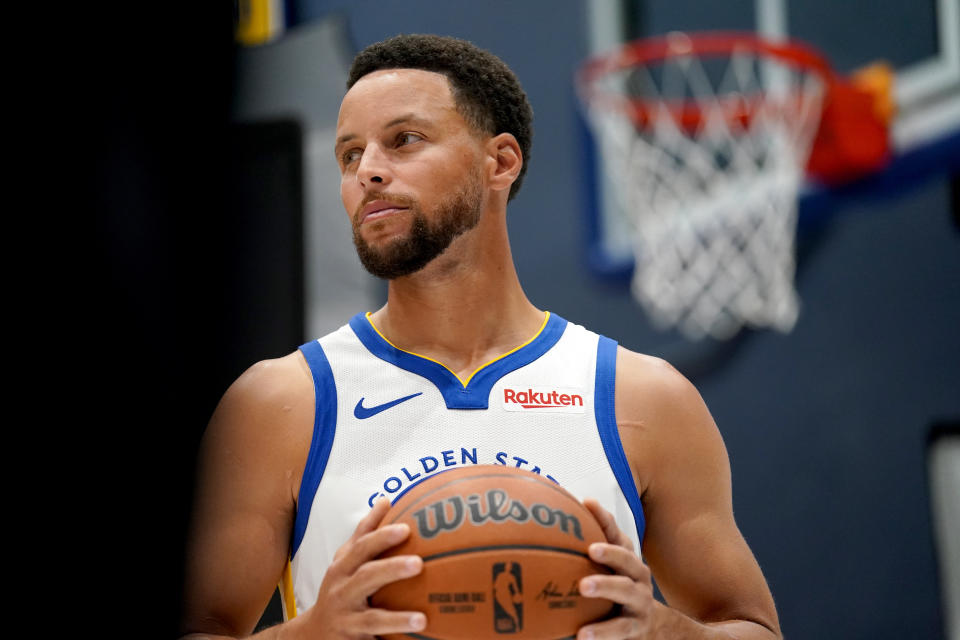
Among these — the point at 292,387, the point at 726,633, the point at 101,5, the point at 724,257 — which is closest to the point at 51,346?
the point at 101,5

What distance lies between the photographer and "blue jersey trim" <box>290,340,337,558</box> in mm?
2068

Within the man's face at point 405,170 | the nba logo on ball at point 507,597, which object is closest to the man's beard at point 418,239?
the man's face at point 405,170

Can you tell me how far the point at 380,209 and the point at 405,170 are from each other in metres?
0.10

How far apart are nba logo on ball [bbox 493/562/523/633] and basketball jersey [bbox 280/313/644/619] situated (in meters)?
0.37

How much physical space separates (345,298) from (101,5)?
4.29 m

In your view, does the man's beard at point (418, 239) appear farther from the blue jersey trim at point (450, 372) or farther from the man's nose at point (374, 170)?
the blue jersey trim at point (450, 372)

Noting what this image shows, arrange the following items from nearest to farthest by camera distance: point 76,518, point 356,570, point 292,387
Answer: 1. point 76,518
2. point 356,570
3. point 292,387

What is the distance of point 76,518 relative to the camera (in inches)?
48.4

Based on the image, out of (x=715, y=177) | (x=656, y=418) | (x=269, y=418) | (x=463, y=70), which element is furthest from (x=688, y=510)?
(x=715, y=177)

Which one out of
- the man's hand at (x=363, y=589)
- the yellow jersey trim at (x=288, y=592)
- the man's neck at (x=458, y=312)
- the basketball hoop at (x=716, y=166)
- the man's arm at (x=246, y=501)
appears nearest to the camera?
the man's hand at (x=363, y=589)

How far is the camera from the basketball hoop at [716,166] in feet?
16.1

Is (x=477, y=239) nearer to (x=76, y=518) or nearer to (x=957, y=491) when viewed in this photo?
(x=76, y=518)

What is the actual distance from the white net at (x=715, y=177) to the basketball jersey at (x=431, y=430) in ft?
9.45

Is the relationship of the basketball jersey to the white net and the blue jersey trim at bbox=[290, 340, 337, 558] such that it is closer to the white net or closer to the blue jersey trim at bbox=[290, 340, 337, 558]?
the blue jersey trim at bbox=[290, 340, 337, 558]
